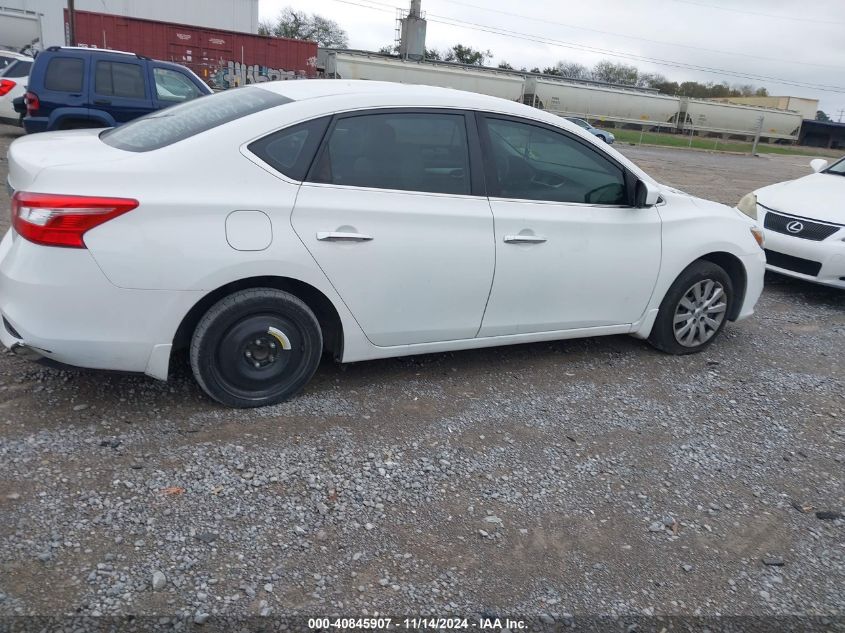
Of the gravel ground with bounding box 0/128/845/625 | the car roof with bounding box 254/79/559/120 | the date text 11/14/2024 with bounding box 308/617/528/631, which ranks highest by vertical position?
the car roof with bounding box 254/79/559/120

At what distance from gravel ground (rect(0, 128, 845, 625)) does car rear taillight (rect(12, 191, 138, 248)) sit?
950 mm

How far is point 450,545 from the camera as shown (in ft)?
9.38

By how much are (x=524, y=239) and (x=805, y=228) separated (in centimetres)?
420

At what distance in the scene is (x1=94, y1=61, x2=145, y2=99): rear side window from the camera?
424 inches

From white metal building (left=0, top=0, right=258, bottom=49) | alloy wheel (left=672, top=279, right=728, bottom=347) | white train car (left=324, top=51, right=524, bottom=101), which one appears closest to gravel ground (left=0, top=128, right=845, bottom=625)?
alloy wheel (left=672, top=279, right=728, bottom=347)

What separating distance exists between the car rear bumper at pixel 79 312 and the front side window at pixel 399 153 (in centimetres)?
105

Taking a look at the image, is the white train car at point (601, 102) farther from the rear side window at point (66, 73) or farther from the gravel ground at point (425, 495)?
the gravel ground at point (425, 495)

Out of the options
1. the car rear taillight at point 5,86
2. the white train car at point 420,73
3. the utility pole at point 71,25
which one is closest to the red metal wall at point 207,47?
the utility pole at point 71,25

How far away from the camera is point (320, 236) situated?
11.7ft

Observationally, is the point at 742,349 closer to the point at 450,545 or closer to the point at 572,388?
the point at 572,388

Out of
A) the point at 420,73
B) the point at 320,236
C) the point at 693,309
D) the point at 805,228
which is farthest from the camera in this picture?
the point at 420,73

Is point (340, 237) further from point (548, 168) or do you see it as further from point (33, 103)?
point (33, 103)

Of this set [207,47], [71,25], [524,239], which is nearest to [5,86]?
[524,239]

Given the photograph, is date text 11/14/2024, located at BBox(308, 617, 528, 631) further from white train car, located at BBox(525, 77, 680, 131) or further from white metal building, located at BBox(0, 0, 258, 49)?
white train car, located at BBox(525, 77, 680, 131)
